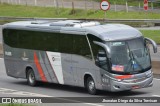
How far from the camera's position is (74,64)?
23.8 metres

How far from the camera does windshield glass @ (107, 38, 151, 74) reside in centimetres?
2192

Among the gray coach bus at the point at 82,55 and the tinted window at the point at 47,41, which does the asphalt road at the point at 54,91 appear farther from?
the tinted window at the point at 47,41

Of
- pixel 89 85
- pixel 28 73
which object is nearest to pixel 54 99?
pixel 89 85

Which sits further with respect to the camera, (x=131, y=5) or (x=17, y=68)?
(x=131, y=5)

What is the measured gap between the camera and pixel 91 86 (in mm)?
23000

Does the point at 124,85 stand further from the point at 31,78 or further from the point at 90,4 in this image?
the point at 90,4

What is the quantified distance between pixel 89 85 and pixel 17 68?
214 inches

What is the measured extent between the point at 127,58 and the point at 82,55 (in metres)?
1.99

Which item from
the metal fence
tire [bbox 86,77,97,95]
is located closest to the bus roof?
tire [bbox 86,77,97,95]

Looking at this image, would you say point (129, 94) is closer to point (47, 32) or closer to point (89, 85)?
point (89, 85)

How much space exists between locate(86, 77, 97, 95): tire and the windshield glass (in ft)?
4.23

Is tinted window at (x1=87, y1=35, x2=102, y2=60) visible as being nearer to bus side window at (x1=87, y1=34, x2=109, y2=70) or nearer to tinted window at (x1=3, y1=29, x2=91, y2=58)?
bus side window at (x1=87, y1=34, x2=109, y2=70)

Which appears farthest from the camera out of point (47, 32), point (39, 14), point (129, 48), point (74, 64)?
point (39, 14)

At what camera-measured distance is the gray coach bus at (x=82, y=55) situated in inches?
866
